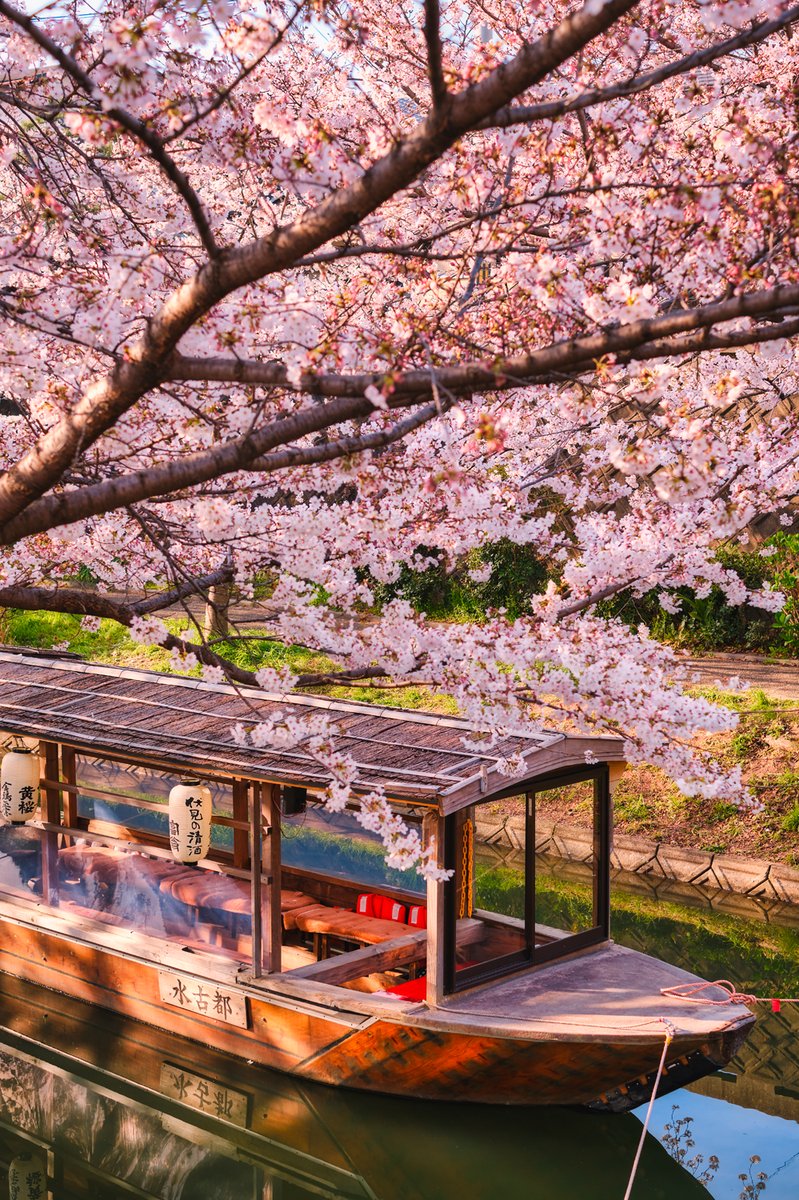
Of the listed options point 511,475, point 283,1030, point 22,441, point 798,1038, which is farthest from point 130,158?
point 798,1038

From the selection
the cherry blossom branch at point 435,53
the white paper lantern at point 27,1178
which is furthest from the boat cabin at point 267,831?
the cherry blossom branch at point 435,53

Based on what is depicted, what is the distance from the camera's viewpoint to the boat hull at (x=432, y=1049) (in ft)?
20.2

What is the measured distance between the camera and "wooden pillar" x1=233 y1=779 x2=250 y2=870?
26.2ft

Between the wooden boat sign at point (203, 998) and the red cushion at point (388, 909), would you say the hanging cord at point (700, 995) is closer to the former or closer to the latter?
the red cushion at point (388, 909)

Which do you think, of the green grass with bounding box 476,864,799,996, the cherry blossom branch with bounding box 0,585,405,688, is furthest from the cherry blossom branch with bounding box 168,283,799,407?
the green grass with bounding box 476,864,799,996

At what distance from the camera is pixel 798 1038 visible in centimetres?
786

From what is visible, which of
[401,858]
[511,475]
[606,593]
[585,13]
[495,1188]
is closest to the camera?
[585,13]

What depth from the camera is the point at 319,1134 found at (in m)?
6.68

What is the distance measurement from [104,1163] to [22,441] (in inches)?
158

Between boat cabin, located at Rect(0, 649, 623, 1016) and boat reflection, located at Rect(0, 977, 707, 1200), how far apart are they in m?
0.69

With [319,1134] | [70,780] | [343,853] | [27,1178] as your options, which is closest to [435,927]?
[319,1134]

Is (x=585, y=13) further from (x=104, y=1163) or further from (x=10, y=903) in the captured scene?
(x=10, y=903)

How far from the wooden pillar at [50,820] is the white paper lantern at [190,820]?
4.35 feet

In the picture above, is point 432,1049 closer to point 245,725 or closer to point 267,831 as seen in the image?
point 267,831
